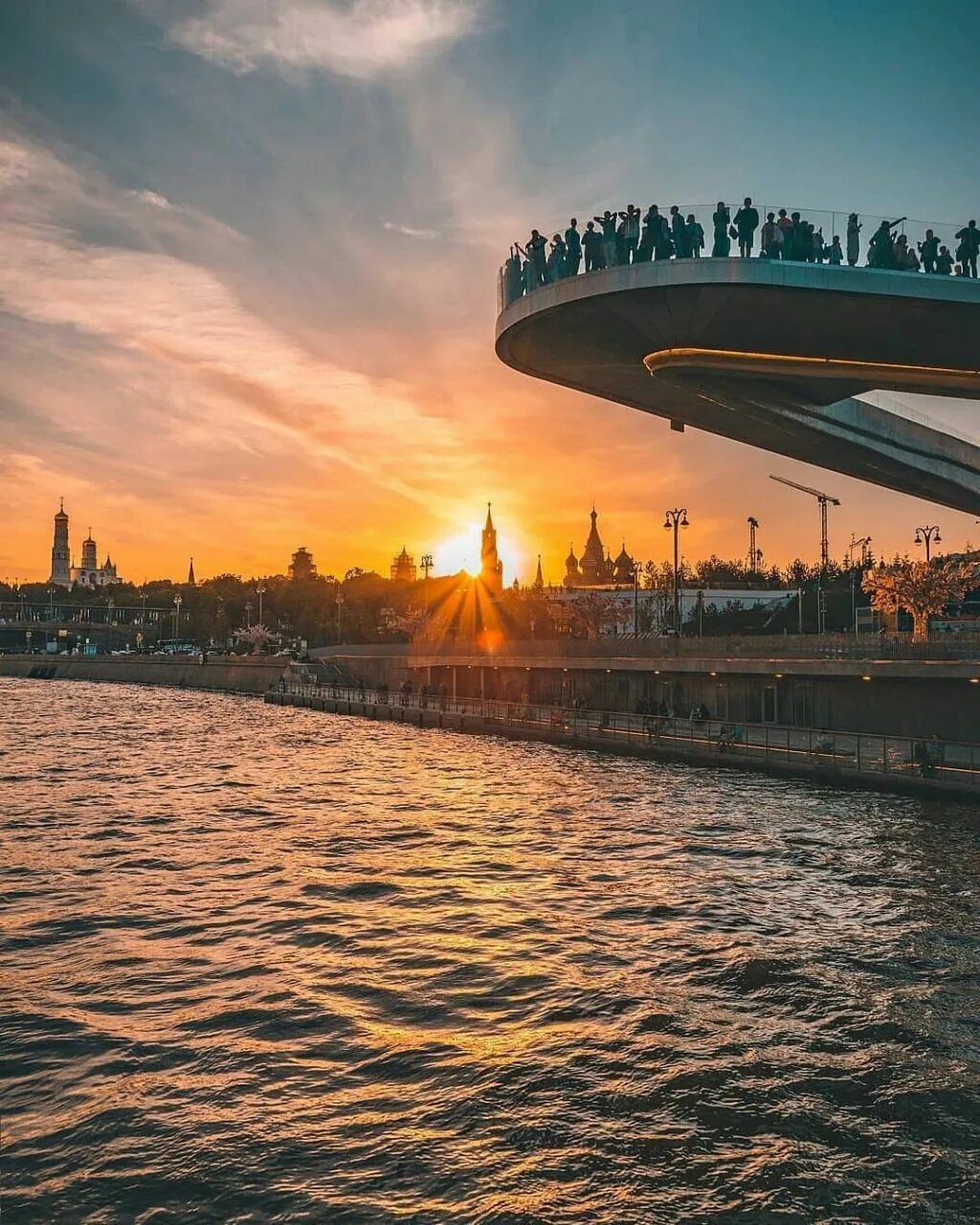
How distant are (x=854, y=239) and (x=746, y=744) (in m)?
19.0

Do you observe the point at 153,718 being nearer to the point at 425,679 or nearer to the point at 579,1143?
the point at 425,679

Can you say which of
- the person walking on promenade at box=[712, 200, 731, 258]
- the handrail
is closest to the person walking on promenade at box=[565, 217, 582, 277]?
the person walking on promenade at box=[712, 200, 731, 258]

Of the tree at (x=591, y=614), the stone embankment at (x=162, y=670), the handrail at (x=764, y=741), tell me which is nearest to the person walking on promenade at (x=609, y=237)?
the handrail at (x=764, y=741)

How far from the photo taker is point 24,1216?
9227mm

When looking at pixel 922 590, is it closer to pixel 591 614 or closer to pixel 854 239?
pixel 854 239

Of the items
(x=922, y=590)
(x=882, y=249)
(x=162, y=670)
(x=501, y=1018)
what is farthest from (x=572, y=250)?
(x=162, y=670)

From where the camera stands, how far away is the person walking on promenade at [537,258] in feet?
140

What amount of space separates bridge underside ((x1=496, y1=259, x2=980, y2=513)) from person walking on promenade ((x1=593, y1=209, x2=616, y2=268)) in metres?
0.44

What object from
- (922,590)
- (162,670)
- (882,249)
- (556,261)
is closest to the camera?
(882,249)

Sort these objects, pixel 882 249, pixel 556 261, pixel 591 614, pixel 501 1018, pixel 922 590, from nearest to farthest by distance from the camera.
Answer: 1. pixel 501 1018
2. pixel 882 249
3. pixel 556 261
4. pixel 922 590
5. pixel 591 614

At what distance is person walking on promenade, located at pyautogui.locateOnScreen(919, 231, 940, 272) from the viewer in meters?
36.8

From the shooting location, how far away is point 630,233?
3900cm

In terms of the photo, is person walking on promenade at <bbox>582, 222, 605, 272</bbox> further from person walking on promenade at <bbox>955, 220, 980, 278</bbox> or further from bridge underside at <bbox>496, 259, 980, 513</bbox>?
person walking on promenade at <bbox>955, 220, 980, 278</bbox>

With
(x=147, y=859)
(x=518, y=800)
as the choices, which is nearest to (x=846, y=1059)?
(x=147, y=859)
